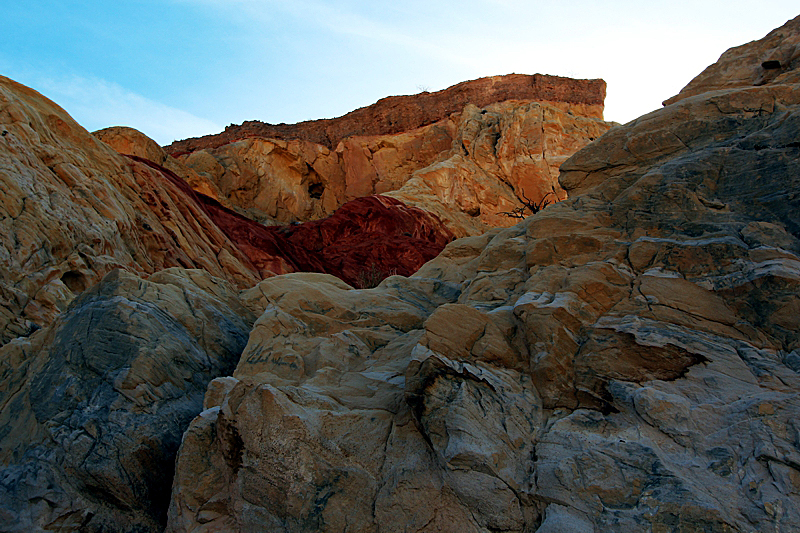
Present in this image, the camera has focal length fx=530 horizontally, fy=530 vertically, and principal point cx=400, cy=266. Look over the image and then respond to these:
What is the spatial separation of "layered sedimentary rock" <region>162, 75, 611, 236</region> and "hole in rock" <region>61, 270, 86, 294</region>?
11928 millimetres

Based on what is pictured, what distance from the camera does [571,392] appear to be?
11.6 ft

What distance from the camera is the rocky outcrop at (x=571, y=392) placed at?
285cm

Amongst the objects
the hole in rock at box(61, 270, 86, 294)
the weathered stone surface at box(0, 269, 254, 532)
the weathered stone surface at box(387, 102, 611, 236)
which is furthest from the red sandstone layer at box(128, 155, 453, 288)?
the weathered stone surface at box(0, 269, 254, 532)

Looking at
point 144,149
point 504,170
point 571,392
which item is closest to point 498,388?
point 571,392

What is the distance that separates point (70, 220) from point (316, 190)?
17548 mm

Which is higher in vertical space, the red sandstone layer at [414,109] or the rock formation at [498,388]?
the red sandstone layer at [414,109]

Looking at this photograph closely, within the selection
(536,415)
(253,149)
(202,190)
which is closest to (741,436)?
(536,415)

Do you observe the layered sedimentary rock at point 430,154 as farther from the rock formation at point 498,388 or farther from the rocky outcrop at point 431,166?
the rock formation at point 498,388

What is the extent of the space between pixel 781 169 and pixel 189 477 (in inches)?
196

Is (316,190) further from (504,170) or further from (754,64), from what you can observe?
(754,64)

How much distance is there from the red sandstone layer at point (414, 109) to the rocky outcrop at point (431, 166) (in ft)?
1.80

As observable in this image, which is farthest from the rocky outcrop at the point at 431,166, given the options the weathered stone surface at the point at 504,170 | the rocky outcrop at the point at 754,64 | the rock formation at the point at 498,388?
the rock formation at the point at 498,388

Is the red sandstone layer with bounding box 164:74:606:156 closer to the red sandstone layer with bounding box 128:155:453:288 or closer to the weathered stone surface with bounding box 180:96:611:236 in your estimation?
the weathered stone surface with bounding box 180:96:611:236

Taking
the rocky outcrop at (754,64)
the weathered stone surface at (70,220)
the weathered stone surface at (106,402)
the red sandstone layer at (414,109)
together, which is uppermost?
the red sandstone layer at (414,109)
